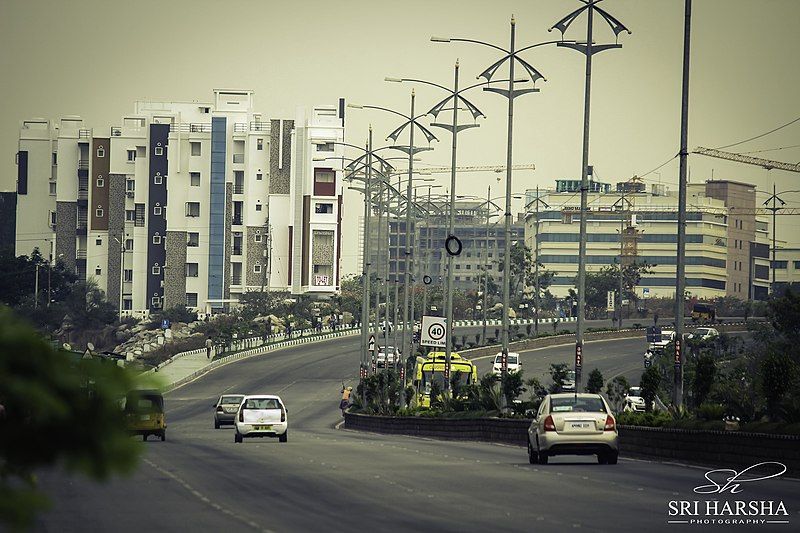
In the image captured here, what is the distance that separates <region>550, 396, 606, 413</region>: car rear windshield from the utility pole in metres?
5.70

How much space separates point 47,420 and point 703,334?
439 feet

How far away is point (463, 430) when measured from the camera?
53.2 meters

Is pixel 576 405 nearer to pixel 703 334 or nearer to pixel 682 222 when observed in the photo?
pixel 682 222

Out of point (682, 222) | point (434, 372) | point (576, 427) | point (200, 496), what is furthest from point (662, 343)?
point (200, 496)

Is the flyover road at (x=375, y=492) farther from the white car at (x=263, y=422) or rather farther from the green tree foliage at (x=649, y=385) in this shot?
the green tree foliage at (x=649, y=385)

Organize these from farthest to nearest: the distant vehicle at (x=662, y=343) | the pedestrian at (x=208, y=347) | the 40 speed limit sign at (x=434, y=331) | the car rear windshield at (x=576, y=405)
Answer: the pedestrian at (x=208, y=347) < the distant vehicle at (x=662, y=343) < the 40 speed limit sign at (x=434, y=331) < the car rear windshield at (x=576, y=405)

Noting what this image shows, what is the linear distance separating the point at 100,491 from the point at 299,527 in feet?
27.0

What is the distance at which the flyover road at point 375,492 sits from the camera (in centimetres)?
1852

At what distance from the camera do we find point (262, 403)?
4941 centimetres

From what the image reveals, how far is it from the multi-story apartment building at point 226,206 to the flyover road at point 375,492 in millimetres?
144568

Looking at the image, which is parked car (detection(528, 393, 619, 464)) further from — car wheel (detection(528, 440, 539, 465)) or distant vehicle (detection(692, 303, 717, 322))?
distant vehicle (detection(692, 303, 717, 322))

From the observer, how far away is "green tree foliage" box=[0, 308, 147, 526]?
5.24 m

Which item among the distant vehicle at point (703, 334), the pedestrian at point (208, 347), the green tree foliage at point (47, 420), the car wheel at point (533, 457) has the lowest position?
the pedestrian at point (208, 347)

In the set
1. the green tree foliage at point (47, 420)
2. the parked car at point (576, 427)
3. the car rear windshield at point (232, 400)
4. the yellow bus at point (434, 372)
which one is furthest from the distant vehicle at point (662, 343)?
the green tree foliage at point (47, 420)
